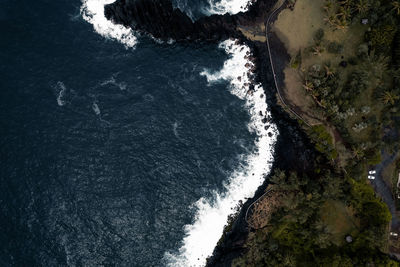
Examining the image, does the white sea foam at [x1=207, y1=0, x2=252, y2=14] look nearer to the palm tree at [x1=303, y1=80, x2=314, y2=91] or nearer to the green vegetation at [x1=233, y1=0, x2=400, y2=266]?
the green vegetation at [x1=233, y1=0, x2=400, y2=266]

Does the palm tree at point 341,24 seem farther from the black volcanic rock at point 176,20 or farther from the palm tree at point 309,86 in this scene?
the black volcanic rock at point 176,20

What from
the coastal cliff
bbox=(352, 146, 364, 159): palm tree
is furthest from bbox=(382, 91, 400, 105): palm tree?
bbox=(352, 146, 364, 159): palm tree

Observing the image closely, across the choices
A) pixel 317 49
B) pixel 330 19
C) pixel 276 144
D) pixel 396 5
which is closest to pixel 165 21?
pixel 317 49

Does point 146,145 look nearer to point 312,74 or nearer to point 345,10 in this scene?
point 312,74


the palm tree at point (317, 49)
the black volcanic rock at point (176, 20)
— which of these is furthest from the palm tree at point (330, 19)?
the black volcanic rock at point (176, 20)

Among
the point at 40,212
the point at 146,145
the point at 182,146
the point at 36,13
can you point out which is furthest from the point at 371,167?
the point at 36,13
